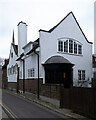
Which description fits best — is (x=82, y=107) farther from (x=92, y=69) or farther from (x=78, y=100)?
(x=92, y=69)

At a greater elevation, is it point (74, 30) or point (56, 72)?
point (74, 30)

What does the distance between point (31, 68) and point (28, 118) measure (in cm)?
1132

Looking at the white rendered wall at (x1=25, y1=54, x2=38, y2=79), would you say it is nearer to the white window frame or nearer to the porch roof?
the porch roof

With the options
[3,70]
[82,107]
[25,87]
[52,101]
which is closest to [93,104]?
[82,107]

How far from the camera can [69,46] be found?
20125 millimetres

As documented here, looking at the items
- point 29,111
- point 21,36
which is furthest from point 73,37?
point 29,111

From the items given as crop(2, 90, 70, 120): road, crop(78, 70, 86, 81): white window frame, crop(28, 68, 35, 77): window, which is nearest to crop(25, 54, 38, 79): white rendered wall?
crop(28, 68, 35, 77): window

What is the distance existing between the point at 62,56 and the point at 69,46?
65.3 inches

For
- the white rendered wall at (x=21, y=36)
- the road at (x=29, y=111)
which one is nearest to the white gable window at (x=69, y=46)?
the road at (x=29, y=111)

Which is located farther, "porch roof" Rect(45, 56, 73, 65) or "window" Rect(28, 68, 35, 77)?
"window" Rect(28, 68, 35, 77)

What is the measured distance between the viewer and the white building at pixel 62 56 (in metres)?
17.5

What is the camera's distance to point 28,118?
9.54 m

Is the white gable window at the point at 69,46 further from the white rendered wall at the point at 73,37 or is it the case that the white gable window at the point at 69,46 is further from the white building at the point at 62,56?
the white rendered wall at the point at 73,37

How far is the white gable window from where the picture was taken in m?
19.6
